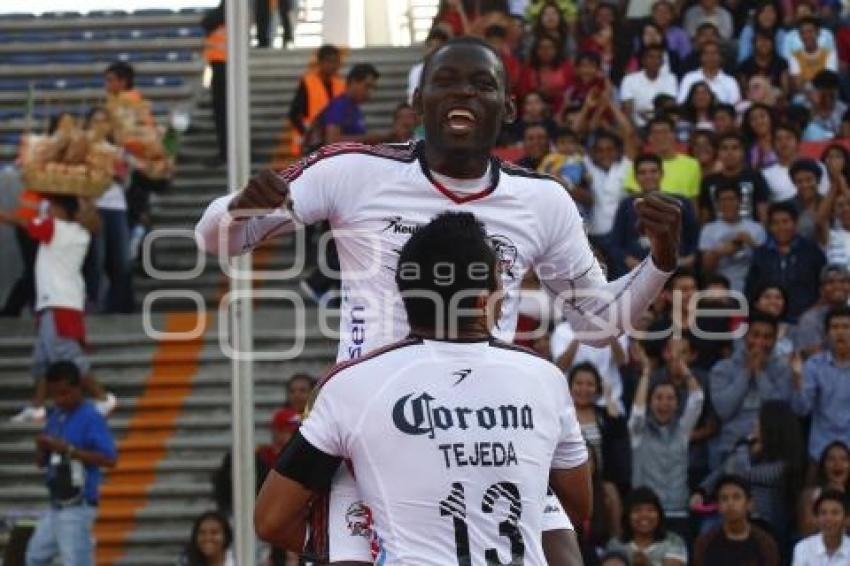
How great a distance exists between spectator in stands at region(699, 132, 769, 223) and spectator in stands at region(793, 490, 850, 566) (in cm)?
353

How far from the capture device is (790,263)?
56.0ft

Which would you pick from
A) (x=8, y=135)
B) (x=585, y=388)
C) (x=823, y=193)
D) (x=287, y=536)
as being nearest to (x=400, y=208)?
(x=287, y=536)

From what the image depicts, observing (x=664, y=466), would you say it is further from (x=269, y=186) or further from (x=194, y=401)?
(x=269, y=186)

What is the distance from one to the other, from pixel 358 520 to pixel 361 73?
505 inches

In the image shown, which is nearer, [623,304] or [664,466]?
[623,304]

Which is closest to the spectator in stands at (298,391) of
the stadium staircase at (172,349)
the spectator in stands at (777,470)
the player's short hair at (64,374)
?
the stadium staircase at (172,349)

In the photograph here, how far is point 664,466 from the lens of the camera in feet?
51.8

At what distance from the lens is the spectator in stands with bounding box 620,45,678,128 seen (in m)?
19.8

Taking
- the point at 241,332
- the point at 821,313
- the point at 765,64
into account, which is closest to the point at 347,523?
the point at 241,332

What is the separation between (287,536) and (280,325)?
36.9 feet

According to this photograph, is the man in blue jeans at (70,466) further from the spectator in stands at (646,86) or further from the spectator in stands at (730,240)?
the spectator in stands at (646,86)

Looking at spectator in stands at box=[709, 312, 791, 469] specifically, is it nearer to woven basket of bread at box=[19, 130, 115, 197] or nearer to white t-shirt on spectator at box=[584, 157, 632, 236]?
white t-shirt on spectator at box=[584, 157, 632, 236]

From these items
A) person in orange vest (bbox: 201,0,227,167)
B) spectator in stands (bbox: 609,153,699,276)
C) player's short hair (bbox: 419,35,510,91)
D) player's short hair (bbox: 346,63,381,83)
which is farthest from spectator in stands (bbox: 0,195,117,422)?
player's short hair (bbox: 419,35,510,91)

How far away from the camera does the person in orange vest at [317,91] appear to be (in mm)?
20516
